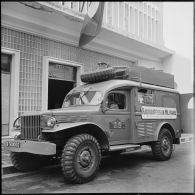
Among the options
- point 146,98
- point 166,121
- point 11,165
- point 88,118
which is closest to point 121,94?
point 146,98

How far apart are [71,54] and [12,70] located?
8.99ft

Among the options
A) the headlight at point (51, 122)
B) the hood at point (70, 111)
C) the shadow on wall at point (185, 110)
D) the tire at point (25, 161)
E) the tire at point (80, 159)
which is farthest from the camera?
the shadow on wall at point (185, 110)

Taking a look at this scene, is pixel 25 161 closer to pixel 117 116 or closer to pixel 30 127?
pixel 30 127

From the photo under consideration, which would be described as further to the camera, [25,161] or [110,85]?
[110,85]

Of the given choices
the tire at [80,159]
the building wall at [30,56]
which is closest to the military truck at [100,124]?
the tire at [80,159]

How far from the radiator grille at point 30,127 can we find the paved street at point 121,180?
0.84 m

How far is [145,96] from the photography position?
7422 millimetres

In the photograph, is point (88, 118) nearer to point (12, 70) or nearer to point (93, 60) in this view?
point (12, 70)

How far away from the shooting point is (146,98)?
7449 mm

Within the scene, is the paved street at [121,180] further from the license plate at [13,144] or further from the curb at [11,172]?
the license plate at [13,144]

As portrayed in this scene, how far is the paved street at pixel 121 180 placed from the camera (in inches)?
186

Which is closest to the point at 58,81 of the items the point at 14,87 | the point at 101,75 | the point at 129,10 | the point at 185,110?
the point at 14,87

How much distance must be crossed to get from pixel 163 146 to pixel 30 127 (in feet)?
12.3

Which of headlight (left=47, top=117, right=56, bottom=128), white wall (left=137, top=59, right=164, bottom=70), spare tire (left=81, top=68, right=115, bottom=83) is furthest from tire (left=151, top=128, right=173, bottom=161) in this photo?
white wall (left=137, top=59, right=164, bottom=70)
